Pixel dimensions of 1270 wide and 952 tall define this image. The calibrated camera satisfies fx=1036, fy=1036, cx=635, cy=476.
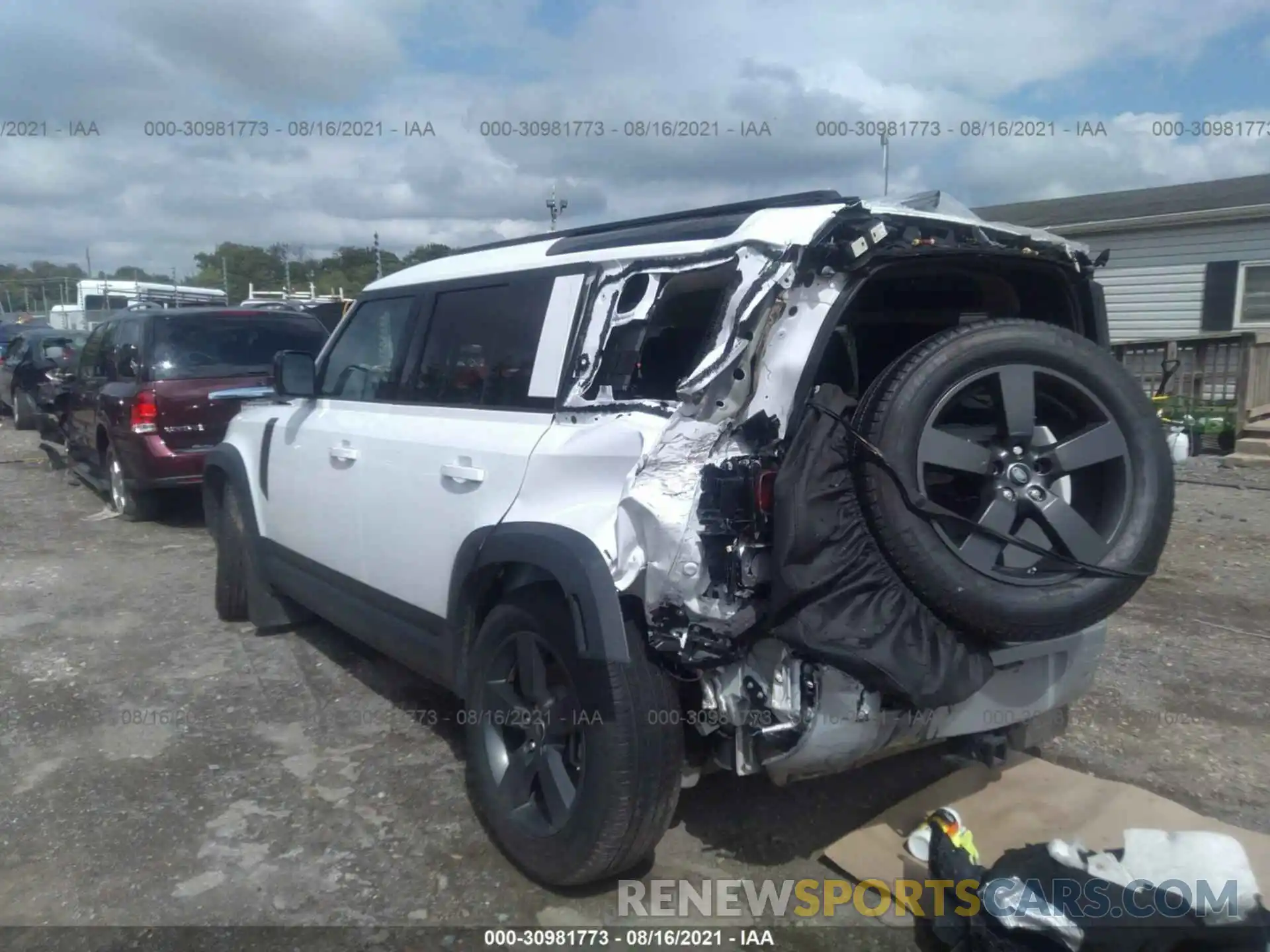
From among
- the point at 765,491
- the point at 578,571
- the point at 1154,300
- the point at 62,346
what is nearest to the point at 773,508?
the point at 765,491

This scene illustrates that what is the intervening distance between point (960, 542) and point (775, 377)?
2.16ft

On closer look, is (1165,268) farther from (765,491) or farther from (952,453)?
(765,491)

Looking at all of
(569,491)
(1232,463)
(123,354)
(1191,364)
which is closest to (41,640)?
(123,354)

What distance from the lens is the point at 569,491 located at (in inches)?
121

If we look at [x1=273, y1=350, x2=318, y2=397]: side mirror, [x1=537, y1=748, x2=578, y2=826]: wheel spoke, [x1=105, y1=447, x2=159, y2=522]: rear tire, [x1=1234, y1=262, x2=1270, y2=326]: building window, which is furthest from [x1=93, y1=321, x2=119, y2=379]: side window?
[x1=1234, y1=262, x2=1270, y2=326]: building window

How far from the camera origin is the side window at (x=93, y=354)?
9664 mm

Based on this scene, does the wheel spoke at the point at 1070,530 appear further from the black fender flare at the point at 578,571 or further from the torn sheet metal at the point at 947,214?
the black fender flare at the point at 578,571

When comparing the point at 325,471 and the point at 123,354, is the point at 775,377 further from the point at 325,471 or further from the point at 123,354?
the point at 123,354

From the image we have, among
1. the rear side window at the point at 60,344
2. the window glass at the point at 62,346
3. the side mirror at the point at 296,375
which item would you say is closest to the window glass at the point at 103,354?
the window glass at the point at 62,346

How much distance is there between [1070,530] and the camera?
2.80 m

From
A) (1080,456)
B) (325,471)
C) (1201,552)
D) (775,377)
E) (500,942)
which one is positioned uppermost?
(775,377)

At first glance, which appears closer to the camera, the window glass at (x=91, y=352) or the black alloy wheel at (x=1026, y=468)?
the black alloy wheel at (x=1026, y=468)

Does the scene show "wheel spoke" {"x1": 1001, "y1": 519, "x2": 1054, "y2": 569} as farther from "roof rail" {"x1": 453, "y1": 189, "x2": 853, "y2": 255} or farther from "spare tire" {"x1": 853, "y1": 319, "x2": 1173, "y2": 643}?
"roof rail" {"x1": 453, "y1": 189, "x2": 853, "y2": 255}

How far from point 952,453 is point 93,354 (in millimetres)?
9425
